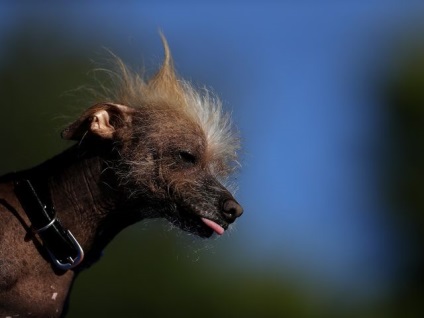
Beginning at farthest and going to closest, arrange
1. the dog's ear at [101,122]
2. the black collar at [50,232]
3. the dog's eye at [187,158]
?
1. the dog's eye at [187,158]
2. the dog's ear at [101,122]
3. the black collar at [50,232]

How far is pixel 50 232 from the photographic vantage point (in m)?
6.42

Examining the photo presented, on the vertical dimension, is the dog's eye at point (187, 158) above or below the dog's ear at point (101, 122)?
above

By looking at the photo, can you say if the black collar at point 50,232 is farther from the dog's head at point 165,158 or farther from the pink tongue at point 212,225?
the pink tongue at point 212,225

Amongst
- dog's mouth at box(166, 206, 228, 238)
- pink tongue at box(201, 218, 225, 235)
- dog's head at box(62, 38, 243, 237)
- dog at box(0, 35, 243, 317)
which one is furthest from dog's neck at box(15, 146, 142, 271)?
pink tongue at box(201, 218, 225, 235)

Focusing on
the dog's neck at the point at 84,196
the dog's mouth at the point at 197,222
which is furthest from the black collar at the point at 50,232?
the dog's mouth at the point at 197,222

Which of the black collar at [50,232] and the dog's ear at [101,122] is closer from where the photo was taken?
the black collar at [50,232]

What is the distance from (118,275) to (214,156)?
11466mm

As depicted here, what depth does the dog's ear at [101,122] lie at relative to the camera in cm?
658

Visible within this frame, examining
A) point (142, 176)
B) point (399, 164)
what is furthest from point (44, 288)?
point (399, 164)

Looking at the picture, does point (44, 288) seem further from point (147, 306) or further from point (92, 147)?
point (147, 306)

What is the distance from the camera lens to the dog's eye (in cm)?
670

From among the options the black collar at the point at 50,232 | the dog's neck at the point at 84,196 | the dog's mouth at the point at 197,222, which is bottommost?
the black collar at the point at 50,232

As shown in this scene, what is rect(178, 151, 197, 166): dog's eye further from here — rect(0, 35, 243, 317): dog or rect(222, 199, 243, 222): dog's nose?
rect(222, 199, 243, 222): dog's nose

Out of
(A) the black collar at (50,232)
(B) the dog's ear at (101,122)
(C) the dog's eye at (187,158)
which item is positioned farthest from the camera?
(C) the dog's eye at (187,158)
